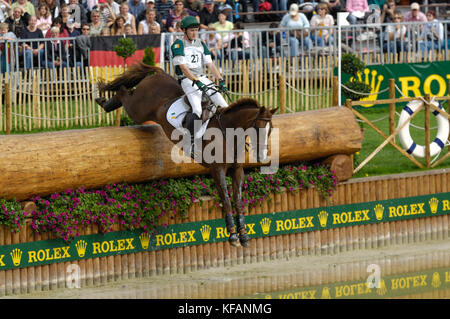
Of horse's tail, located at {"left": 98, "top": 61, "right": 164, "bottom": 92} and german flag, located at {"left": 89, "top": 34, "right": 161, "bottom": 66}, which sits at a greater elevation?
german flag, located at {"left": 89, "top": 34, "right": 161, "bottom": 66}

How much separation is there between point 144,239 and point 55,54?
290 inches

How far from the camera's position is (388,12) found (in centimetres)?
2458

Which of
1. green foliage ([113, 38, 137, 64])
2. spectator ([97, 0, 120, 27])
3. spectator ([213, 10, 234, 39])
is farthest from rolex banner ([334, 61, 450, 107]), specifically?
spectator ([97, 0, 120, 27])

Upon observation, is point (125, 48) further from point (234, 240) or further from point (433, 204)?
point (234, 240)

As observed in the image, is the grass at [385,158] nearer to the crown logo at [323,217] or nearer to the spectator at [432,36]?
the crown logo at [323,217]

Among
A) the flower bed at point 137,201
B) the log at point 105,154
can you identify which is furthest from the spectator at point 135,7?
the flower bed at point 137,201

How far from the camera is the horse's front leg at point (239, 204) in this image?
12.3 meters

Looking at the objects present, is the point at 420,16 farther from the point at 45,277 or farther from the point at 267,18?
the point at 45,277

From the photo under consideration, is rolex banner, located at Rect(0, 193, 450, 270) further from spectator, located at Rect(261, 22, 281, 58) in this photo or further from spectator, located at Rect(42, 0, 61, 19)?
spectator, located at Rect(42, 0, 61, 19)

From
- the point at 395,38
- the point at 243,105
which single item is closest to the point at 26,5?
the point at 395,38

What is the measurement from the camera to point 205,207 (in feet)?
45.9

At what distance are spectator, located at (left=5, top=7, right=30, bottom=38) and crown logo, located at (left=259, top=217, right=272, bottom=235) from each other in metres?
8.59

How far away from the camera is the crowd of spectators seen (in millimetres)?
20562

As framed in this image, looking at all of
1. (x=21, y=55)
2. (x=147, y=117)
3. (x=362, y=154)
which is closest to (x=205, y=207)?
(x=147, y=117)
